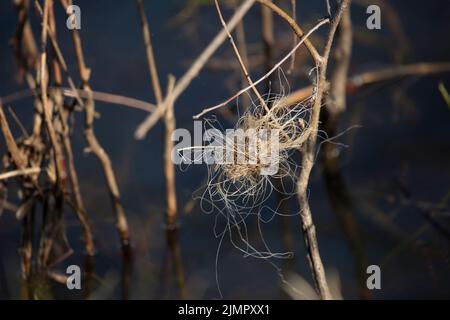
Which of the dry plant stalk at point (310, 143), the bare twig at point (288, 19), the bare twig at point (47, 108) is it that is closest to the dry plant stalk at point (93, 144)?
the bare twig at point (47, 108)

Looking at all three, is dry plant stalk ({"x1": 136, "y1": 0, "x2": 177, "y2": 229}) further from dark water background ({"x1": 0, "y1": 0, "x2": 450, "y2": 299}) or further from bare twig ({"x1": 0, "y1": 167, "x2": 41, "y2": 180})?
bare twig ({"x1": 0, "y1": 167, "x2": 41, "y2": 180})

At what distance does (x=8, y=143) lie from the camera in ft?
4.79

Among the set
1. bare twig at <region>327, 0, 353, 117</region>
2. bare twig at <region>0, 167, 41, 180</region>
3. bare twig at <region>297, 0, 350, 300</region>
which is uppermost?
bare twig at <region>327, 0, 353, 117</region>

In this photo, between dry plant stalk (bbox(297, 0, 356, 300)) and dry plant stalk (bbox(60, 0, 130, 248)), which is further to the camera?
dry plant stalk (bbox(60, 0, 130, 248))

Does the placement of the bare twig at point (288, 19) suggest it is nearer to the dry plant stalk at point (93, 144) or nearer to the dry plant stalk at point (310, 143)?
the dry plant stalk at point (310, 143)

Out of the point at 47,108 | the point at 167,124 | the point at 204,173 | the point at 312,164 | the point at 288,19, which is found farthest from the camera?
the point at 204,173

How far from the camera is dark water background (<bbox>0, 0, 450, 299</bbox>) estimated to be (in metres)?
1.60

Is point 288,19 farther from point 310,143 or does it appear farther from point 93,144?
point 93,144

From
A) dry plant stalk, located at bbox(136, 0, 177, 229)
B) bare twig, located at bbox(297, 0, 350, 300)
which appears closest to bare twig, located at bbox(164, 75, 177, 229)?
dry plant stalk, located at bbox(136, 0, 177, 229)

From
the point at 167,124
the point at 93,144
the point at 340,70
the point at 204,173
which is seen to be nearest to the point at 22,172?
the point at 93,144

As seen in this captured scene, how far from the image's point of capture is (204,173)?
1.84 meters

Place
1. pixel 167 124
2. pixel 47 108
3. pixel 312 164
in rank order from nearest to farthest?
pixel 312 164 → pixel 47 108 → pixel 167 124

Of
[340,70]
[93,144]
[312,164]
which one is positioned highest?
[340,70]

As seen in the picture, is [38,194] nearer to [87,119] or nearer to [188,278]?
[87,119]
